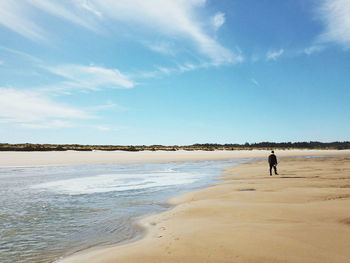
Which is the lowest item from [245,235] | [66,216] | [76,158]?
[66,216]

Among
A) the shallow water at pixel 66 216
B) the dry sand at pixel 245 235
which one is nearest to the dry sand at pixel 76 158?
the shallow water at pixel 66 216

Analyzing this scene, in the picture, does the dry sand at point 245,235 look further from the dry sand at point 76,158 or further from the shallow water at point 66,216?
the dry sand at point 76,158

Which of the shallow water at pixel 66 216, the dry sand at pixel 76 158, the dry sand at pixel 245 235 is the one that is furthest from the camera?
the dry sand at pixel 76 158

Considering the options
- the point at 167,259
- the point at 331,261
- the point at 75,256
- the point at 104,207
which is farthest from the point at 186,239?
the point at 104,207

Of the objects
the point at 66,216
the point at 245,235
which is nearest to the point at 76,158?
the point at 66,216

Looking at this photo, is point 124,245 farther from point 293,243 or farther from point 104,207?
point 104,207

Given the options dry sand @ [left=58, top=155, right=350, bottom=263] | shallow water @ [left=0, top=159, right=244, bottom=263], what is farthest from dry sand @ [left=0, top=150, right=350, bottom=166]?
dry sand @ [left=58, top=155, right=350, bottom=263]

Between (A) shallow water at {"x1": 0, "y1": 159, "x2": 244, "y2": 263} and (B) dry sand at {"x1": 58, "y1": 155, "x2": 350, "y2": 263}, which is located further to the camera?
(A) shallow water at {"x1": 0, "y1": 159, "x2": 244, "y2": 263}

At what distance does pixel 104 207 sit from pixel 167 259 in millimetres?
6418

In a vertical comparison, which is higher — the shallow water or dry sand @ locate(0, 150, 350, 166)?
dry sand @ locate(0, 150, 350, 166)

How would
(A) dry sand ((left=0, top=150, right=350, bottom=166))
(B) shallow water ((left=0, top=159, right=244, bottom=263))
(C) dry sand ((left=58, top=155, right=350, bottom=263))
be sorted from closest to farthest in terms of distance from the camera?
(C) dry sand ((left=58, top=155, right=350, bottom=263))
(B) shallow water ((left=0, top=159, right=244, bottom=263))
(A) dry sand ((left=0, top=150, right=350, bottom=166))

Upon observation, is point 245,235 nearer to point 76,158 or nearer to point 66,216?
point 66,216

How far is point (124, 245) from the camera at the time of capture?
275 inches

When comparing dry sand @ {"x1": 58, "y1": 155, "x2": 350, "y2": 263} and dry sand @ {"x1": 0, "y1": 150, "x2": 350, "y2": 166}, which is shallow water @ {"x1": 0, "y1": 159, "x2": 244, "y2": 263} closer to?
dry sand @ {"x1": 58, "y1": 155, "x2": 350, "y2": 263}
